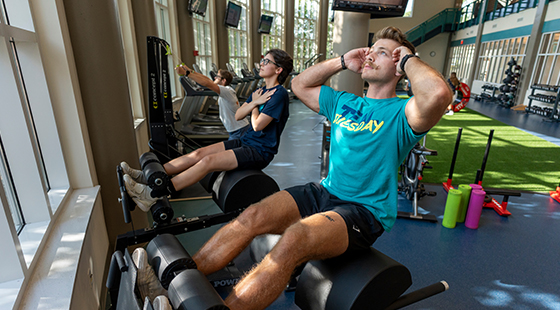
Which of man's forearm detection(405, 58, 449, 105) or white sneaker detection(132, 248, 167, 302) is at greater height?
man's forearm detection(405, 58, 449, 105)

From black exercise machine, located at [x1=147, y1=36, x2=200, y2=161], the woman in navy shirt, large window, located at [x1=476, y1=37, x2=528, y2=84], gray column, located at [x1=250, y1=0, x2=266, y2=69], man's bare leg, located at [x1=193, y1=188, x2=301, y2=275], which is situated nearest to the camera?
man's bare leg, located at [x1=193, y1=188, x2=301, y2=275]

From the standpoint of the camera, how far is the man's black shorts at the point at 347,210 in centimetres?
157

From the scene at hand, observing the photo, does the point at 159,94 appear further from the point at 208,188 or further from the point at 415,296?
the point at 415,296

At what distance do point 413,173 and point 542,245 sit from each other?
124 cm

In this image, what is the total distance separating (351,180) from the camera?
5.70ft

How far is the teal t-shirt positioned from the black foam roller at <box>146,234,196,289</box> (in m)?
0.89

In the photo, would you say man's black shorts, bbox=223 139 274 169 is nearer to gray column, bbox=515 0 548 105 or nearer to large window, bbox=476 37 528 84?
gray column, bbox=515 0 548 105

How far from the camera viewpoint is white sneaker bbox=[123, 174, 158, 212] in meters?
1.98

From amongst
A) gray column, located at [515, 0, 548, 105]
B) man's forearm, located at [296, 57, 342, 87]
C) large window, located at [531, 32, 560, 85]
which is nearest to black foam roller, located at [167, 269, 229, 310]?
man's forearm, located at [296, 57, 342, 87]

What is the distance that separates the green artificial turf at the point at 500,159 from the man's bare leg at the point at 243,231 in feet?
10.5

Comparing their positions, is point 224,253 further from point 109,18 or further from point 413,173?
point 413,173

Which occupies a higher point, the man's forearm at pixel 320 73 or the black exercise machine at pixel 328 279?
the man's forearm at pixel 320 73

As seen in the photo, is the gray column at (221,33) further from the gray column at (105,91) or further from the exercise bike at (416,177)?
the gray column at (105,91)

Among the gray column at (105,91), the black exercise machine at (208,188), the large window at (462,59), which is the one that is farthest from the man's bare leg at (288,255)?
the large window at (462,59)
